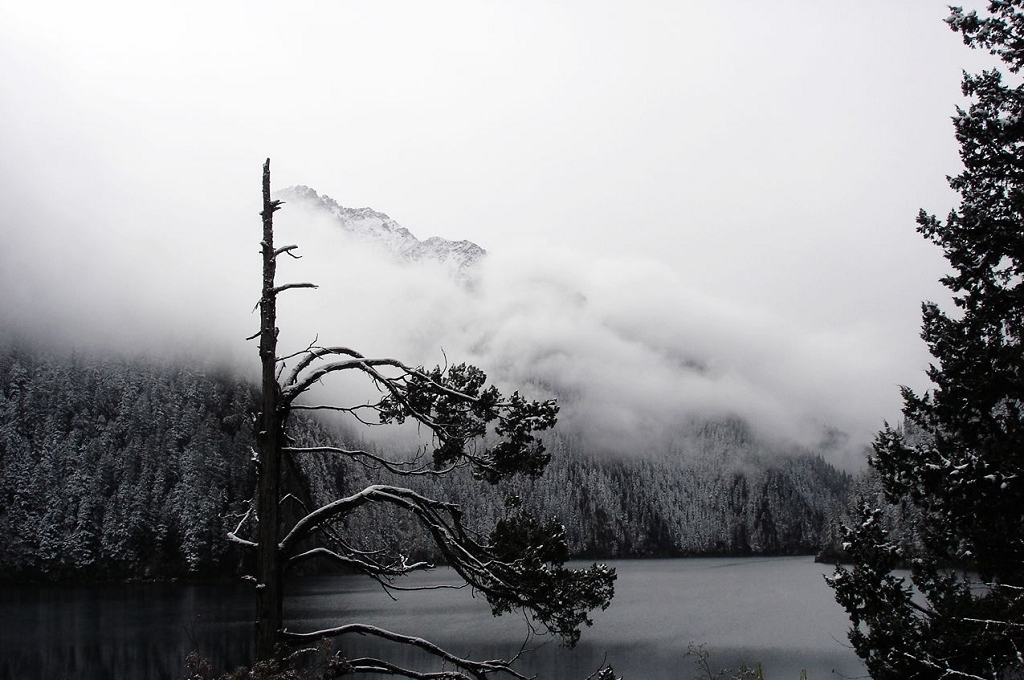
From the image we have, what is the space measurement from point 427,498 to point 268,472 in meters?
1.80

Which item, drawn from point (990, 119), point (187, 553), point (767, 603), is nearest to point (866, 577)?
point (990, 119)

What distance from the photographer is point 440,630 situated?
193 ft

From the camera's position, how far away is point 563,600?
8.63 m

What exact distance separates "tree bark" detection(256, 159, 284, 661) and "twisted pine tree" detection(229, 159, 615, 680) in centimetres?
1

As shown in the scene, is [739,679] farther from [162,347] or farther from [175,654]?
[162,347]

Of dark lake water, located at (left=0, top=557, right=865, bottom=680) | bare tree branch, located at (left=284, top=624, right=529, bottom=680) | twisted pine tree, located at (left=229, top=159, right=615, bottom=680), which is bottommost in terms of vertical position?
dark lake water, located at (left=0, top=557, right=865, bottom=680)

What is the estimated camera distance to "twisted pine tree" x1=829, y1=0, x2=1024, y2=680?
412 inches

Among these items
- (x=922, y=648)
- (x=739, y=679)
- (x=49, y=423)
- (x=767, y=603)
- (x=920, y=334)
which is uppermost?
(x=49, y=423)

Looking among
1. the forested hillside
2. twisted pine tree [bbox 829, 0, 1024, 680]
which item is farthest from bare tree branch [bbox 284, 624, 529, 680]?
the forested hillside

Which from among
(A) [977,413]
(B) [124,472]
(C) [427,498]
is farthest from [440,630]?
(B) [124,472]

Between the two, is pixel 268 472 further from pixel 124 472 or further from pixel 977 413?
pixel 124 472

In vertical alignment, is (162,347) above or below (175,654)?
above

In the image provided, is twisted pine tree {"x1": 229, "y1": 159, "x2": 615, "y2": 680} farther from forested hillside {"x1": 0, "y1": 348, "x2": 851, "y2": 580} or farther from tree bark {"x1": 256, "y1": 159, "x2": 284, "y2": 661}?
forested hillside {"x1": 0, "y1": 348, "x2": 851, "y2": 580}

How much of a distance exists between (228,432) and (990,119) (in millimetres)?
176326
